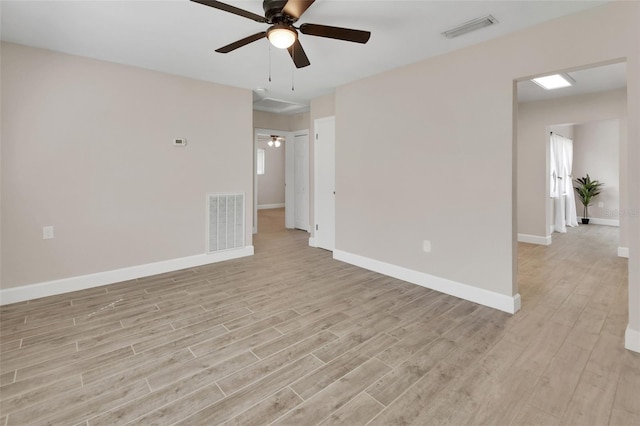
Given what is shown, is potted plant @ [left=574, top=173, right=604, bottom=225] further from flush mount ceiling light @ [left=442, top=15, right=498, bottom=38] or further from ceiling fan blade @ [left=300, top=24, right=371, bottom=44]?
ceiling fan blade @ [left=300, top=24, right=371, bottom=44]

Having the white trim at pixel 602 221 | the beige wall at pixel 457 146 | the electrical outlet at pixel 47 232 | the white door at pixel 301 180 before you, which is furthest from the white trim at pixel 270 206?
the white trim at pixel 602 221

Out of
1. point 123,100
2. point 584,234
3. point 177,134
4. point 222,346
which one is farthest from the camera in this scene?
point 584,234

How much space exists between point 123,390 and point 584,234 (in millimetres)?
8254

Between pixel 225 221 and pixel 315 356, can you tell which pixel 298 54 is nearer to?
pixel 315 356

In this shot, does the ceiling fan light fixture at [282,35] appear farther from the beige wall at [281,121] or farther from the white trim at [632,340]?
the beige wall at [281,121]

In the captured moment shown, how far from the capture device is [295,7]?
2.02 m

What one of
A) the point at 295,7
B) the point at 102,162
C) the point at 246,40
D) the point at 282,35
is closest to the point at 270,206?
the point at 102,162

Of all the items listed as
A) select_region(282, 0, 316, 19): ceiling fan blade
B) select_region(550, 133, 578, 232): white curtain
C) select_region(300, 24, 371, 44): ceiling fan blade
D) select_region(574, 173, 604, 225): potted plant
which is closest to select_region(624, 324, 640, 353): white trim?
select_region(300, 24, 371, 44): ceiling fan blade

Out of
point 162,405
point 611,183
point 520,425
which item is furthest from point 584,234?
point 162,405

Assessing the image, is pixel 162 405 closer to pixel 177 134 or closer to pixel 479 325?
pixel 479 325

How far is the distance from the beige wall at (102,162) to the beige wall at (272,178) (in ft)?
22.4

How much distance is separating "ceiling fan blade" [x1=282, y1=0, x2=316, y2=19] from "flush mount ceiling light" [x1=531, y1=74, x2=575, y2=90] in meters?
3.68

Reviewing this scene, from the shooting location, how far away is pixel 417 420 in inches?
62.0

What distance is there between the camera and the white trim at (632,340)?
2.18 metres
